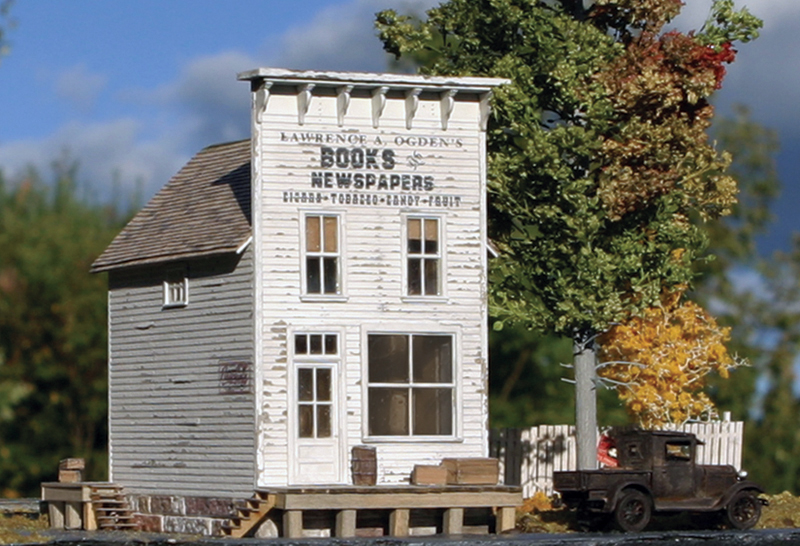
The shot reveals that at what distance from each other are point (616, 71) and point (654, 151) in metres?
1.92

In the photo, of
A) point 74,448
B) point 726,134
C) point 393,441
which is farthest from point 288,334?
point 726,134

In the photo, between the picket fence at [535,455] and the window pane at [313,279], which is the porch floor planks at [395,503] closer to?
the window pane at [313,279]

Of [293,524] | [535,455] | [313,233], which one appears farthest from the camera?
[535,455]

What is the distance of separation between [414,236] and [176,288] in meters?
5.10

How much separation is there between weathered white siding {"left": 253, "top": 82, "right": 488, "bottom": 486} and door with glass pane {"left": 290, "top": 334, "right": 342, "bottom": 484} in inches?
7.4

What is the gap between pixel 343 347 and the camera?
1063 inches

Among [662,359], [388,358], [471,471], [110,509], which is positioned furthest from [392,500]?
[662,359]

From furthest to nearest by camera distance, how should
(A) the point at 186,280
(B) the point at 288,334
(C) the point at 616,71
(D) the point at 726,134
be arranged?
(D) the point at 726,134
(C) the point at 616,71
(A) the point at 186,280
(B) the point at 288,334

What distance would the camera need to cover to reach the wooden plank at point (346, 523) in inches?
1007

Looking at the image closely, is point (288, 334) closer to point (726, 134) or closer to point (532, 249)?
point (532, 249)

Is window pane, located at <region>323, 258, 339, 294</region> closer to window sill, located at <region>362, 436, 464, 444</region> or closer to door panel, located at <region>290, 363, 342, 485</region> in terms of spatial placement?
door panel, located at <region>290, 363, 342, 485</region>

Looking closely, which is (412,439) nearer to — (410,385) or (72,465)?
(410,385)

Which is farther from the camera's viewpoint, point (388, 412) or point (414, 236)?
point (414, 236)

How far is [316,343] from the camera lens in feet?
88.2
